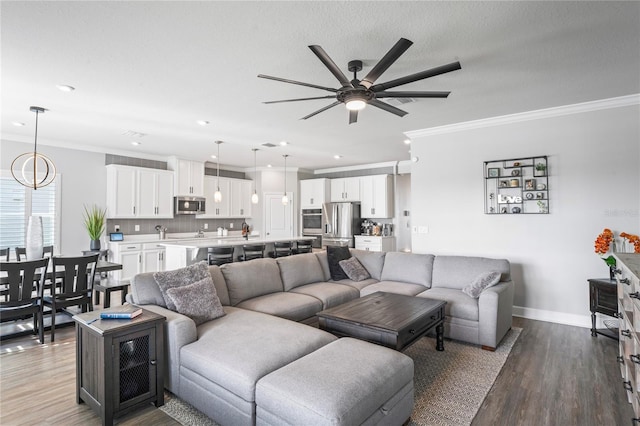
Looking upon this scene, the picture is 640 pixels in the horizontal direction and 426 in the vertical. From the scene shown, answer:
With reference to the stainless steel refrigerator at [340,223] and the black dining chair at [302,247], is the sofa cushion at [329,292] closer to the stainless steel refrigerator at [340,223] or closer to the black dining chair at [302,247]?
the black dining chair at [302,247]

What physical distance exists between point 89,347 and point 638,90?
5.63 m

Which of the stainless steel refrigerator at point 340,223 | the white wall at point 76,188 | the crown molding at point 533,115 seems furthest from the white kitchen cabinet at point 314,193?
the white wall at point 76,188

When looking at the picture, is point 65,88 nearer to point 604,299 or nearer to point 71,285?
point 71,285

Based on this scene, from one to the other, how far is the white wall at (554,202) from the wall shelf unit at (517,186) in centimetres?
8

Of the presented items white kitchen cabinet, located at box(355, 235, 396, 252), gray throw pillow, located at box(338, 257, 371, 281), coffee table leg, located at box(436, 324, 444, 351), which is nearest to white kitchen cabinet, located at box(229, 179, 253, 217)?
white kitchen cabinet, located at box(355, 235, 396, 252)

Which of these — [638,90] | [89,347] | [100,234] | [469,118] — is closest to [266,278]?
[89,347]

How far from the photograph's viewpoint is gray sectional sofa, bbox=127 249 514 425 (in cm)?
183

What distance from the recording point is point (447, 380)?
279cm

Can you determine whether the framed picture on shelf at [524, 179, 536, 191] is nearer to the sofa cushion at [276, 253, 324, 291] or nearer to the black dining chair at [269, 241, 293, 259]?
the sofa cushion at [276, 253, 324, 291]

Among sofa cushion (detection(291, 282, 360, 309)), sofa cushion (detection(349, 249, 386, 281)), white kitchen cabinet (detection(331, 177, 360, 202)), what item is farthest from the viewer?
white kitchen cabinet (detection(331, 177, 360, 202))

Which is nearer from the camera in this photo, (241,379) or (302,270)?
(241,379)

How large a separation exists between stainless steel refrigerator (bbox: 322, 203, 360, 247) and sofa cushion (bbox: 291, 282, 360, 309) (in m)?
3.91

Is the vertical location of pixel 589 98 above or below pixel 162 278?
above

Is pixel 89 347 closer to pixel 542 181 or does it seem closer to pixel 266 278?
pixel 266 278
